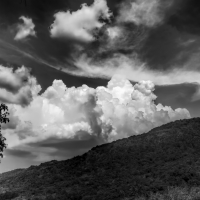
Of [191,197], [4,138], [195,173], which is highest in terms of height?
[4,138]

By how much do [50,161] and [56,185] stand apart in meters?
17.7

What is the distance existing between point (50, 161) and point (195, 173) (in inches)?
1326

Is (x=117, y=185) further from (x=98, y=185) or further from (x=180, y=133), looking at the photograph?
(x=180, y=133)

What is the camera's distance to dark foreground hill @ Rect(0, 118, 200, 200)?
2939 centimetres

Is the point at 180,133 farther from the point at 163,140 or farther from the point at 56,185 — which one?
the point at 56,185

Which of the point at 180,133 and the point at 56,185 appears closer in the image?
the point at 56,185

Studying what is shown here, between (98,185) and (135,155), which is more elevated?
(135,155)

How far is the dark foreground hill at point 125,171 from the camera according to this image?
29.4 m

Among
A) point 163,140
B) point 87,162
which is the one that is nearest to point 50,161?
point 87,162

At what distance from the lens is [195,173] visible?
31.0m

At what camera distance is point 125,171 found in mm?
38625

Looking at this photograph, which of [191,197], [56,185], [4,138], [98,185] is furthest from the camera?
[56,185]

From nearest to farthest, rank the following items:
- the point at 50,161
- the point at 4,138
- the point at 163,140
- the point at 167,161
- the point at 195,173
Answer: the point at 4,138 < the point at 195,173 < the point at 167,161 < the point at 163,140 < the point at 50,161

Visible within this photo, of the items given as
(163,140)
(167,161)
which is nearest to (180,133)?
(163,140)
